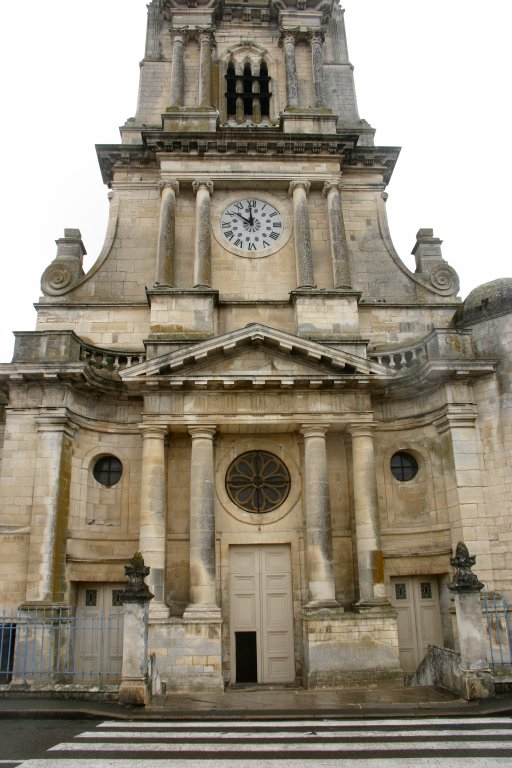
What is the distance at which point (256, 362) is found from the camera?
54.1ft

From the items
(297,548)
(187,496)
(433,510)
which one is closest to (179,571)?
(187,496)

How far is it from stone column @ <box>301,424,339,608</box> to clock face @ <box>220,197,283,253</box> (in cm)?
648

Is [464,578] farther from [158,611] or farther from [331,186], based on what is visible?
[331,186]

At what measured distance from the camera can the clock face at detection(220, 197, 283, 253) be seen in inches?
776

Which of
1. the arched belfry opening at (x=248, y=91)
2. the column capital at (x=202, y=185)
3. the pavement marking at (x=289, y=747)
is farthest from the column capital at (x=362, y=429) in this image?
the arched belfry opening at (x=248, y=91)

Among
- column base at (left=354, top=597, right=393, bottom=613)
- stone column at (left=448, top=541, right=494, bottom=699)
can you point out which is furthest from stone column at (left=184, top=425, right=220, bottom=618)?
stone column at (left=448, top=541, right=494, bottom=699)

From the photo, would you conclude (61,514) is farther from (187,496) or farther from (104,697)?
(104,697)

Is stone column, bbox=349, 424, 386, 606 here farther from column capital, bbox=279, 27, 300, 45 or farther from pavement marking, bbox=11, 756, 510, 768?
column capital, bbox=279, 27, 300, 45

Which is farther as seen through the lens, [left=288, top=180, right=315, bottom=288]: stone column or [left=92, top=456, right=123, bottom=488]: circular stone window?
[left=288, top=180, right=315, bottom=288]: stone column

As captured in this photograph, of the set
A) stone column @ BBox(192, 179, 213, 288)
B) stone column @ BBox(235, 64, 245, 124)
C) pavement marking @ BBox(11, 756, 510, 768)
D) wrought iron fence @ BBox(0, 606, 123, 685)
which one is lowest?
pavement marking @ BBox(11, 756, 510, 768)

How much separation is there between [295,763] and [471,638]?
17.9ft

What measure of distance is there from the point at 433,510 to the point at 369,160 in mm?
11321

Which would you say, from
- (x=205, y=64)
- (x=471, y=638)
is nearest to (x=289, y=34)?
(x=205, y=64)

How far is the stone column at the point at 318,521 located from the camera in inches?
599
